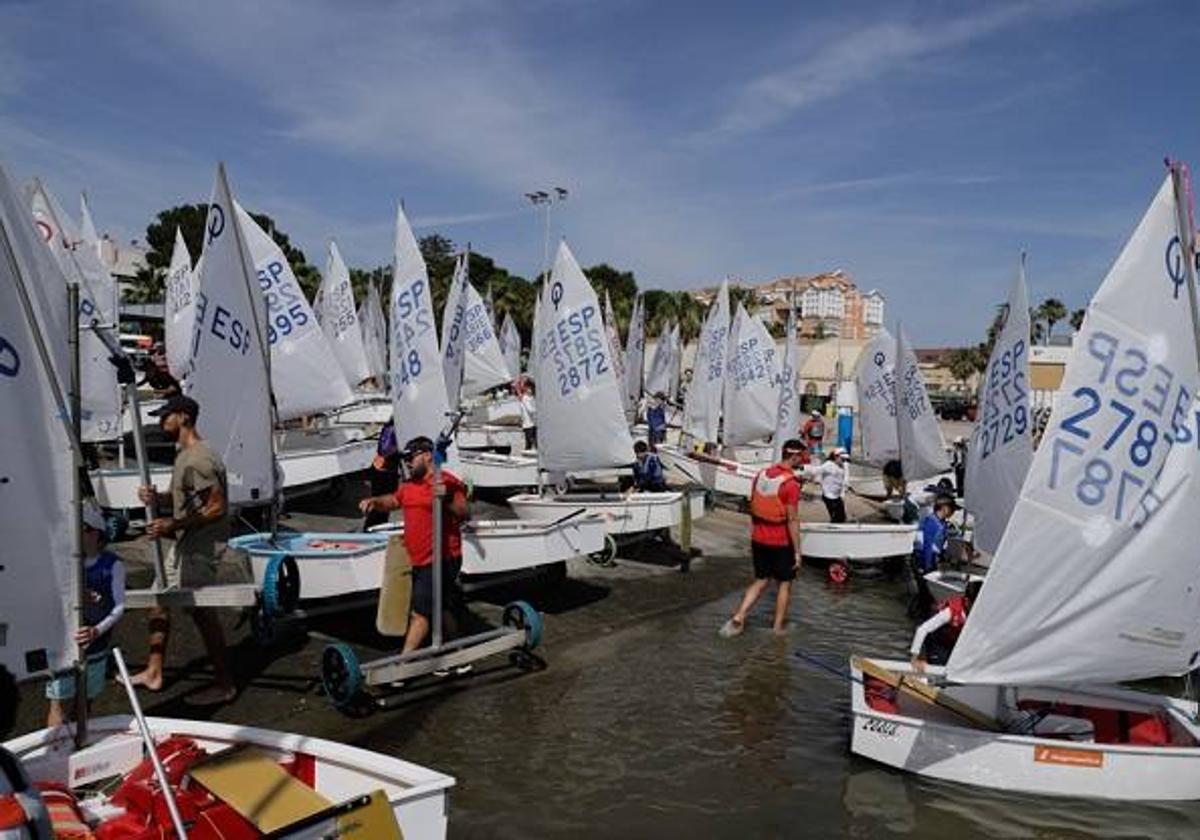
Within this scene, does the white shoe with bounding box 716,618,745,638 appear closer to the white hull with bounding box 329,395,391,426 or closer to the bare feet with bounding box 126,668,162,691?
the bare feet with bounding box 126,668,162,691

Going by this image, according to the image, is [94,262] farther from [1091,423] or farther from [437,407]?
[1091,423]

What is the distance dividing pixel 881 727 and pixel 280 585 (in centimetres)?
451

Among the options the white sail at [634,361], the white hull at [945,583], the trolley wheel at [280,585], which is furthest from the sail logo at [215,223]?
the white sail at [634,361]

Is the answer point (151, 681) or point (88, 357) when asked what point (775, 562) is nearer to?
point (151, 681)

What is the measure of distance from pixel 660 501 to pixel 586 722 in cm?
552

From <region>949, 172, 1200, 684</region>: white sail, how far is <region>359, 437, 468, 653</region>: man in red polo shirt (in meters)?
3.77

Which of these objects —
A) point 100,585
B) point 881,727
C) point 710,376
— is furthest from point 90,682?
point 710,376

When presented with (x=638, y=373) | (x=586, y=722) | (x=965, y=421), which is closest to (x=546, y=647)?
(x=586, y=722)

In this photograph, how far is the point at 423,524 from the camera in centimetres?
721

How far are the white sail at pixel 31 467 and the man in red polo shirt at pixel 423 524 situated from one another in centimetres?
323

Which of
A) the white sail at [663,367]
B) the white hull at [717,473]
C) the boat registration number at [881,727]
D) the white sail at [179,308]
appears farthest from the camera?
the white sail at [663,367]

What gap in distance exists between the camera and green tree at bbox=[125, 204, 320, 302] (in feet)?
178

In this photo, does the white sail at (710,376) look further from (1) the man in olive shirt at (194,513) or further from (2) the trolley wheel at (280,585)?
(1) the man in olive shirt at (194,513)

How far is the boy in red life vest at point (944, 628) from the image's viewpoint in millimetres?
6797
